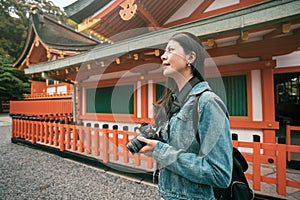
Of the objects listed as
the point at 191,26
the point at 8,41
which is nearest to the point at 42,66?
the point at 191,26

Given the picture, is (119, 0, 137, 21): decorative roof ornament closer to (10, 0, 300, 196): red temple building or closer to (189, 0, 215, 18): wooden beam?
(10, 0, 300, 196): red temple building

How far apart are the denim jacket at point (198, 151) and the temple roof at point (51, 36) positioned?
8.25 metres

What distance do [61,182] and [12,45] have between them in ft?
87.4

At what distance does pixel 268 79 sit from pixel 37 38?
11.5 metres

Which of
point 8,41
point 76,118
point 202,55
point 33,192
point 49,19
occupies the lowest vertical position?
point 33,192

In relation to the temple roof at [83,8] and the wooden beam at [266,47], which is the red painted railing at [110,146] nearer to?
the wooden beam at [266,47]

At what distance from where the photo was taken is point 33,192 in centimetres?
282

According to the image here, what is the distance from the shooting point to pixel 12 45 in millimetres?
22703

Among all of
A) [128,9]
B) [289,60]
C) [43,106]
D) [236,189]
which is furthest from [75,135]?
[43,106]

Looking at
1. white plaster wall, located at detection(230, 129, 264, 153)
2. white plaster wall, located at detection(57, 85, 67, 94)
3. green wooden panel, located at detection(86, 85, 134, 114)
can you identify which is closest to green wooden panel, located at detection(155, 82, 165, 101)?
green wooden panel, located at detection(86, 85, 134, 114)

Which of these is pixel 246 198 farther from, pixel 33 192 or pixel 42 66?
pixel 42 66

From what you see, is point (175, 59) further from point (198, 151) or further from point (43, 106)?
point (43, 106)

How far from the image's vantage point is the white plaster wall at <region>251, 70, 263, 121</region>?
355cm

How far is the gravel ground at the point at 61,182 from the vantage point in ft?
8.90
